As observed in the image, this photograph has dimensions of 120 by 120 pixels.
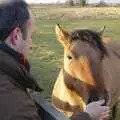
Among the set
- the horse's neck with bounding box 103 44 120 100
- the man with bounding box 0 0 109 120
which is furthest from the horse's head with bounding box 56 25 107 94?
the man with bounding box 0 0 109 120

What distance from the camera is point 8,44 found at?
2.16 m

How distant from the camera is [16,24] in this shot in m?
2.15

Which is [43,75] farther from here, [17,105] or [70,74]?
[17,105]

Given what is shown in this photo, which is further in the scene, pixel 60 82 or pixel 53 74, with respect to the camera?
pixel 53 74

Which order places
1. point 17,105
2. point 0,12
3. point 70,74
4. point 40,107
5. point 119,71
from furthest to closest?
1. point 119,71
2. point 70,74
3. point 40,107
4. point 0,12
5. point 17,105

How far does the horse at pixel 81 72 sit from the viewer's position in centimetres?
475

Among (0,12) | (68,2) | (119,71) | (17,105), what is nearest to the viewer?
(17,105)

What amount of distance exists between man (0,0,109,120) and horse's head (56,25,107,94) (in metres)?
2.53

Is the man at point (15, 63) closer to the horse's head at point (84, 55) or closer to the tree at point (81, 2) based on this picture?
the horse's head at point (84, 55)

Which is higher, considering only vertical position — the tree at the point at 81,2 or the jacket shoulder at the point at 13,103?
the jacket shoulder at the point at 13,103

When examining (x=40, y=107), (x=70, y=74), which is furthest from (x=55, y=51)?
(x=40, y=107)

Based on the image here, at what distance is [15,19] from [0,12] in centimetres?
8

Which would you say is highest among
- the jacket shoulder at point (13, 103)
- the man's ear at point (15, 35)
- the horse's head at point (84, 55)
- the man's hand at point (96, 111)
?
the man's ear at point (15, 35)

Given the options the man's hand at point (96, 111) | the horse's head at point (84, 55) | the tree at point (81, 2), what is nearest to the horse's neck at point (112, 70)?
the horse's head at point (84, 55)
